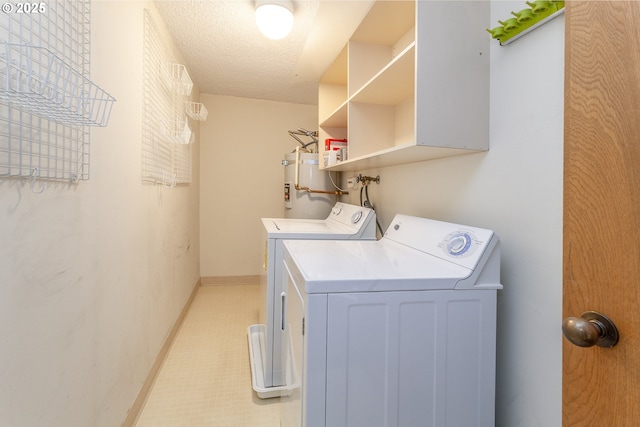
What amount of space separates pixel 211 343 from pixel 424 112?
227 centimetres

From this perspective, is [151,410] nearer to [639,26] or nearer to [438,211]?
[438,211]

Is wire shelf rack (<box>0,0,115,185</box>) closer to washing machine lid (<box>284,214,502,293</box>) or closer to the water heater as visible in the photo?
washing machine lid (<box>284,214,502,293</box>)

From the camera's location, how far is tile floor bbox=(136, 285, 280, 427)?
63.5 inches

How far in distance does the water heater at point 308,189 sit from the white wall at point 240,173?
1.18 metres

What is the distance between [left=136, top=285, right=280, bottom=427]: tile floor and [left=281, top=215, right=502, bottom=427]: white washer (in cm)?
83

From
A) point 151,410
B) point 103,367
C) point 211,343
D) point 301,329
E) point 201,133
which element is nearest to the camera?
point 301,329

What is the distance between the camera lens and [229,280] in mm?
3893

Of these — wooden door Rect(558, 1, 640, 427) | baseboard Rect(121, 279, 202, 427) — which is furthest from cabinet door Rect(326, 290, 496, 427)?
baseboard Rect(121, 279, 202, 427)

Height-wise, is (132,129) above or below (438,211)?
above

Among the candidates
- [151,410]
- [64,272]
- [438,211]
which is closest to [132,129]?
[64,272]

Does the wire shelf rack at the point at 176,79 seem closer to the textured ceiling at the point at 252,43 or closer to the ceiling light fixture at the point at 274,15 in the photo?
the textured ceiling at the point at 252,43

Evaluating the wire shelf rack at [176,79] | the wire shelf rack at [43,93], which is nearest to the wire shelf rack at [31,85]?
the wire shelf rack at [43,93]

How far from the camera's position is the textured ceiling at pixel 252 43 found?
1866 millimetres

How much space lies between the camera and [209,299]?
11.1ft
